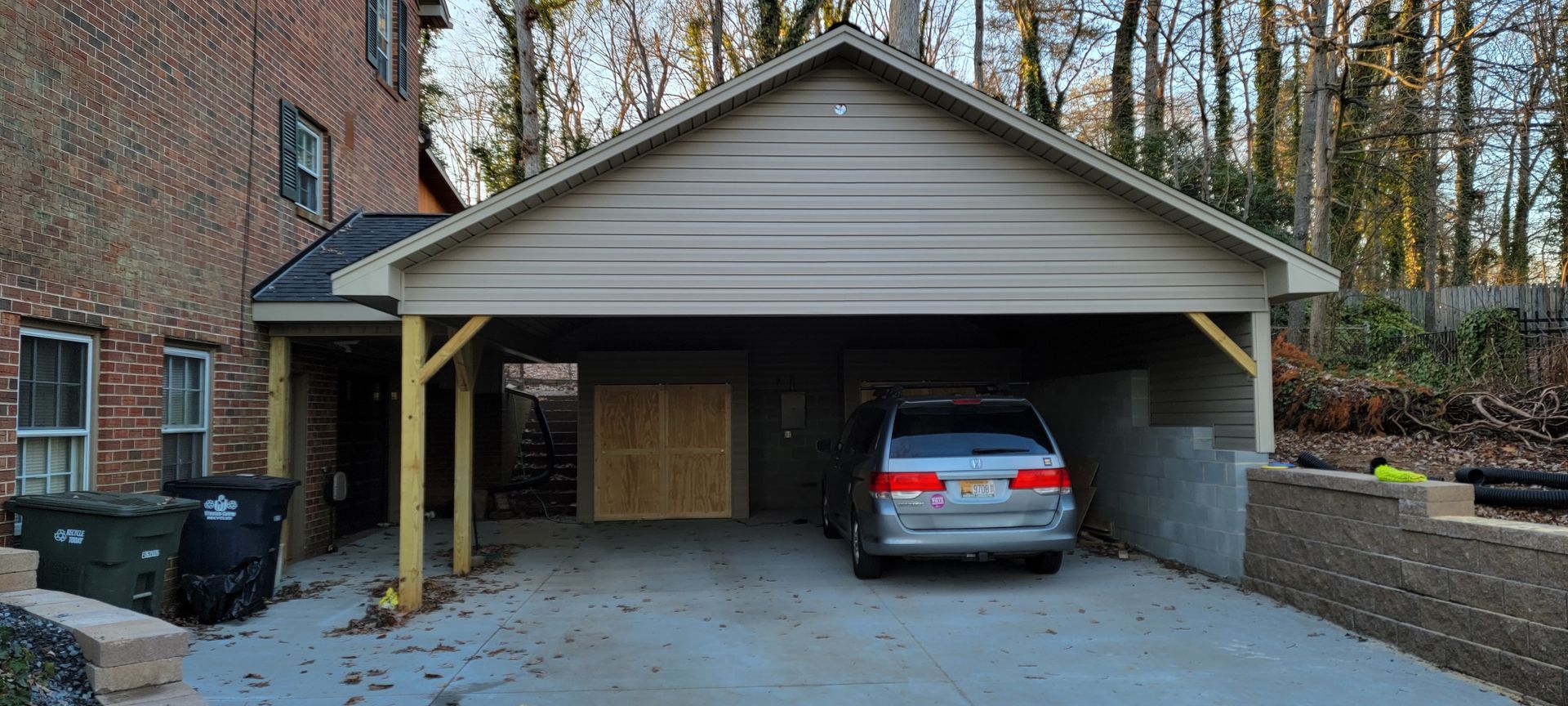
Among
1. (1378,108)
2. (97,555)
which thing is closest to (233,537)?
(97,555)

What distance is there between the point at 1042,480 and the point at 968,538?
782mm

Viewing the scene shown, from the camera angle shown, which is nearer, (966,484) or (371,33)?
(966,484)

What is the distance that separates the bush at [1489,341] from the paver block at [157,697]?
1222 centimetres

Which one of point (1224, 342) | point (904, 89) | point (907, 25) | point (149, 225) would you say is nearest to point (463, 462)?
point (149, 225)

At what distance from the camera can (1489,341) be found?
12062mm

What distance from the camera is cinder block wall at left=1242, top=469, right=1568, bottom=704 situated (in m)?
5.26

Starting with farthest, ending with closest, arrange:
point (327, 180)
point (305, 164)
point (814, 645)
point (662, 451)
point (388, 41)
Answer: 1. point (388, 41)
2. point (662, 451)
3. point (327, 180)
4. point (305, 164)
5. point (814, 645)

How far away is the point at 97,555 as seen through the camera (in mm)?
6289

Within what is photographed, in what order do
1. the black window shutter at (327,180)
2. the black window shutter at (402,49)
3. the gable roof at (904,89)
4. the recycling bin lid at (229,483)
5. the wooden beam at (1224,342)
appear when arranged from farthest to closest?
1. the black window shutter at (402,49)
2. the black window shutter at (327,180)
3. the wooden beam at (1224,342)
4. the gable roof at (904,89)
5. the recycling bin lid at (229,483)

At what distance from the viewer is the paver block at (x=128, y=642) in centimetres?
448

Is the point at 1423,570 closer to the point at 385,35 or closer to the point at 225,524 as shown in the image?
the point at 225,524

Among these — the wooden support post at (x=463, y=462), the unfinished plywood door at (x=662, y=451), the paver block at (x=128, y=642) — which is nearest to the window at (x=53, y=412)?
the paver block at (x=128, y=642)

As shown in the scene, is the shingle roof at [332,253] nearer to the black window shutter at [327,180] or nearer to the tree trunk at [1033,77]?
the black window shutter at [327,180]

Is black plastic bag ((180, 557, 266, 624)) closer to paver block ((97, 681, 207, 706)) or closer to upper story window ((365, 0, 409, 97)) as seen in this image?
paver block ((97, 681, 207, 706))
